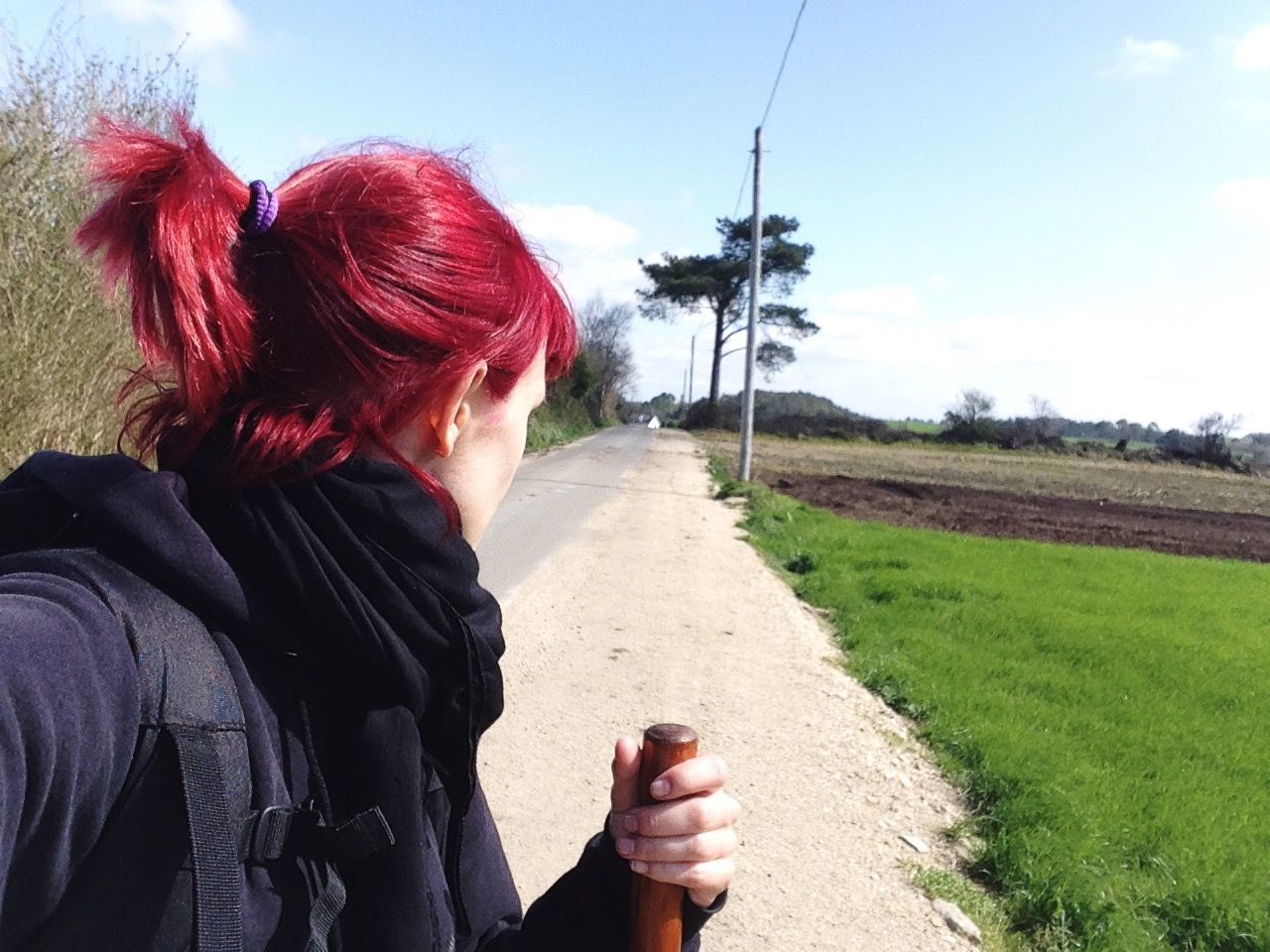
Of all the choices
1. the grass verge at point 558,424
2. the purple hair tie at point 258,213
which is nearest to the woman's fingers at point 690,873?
the purple hair tie at point 258,213

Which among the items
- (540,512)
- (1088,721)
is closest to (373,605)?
(1088,721)

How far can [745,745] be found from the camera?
499 cm

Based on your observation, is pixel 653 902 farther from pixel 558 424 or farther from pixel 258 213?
pixel 558 424

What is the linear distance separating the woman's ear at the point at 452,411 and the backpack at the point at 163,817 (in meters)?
0.43

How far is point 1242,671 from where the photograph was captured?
23.0 ft

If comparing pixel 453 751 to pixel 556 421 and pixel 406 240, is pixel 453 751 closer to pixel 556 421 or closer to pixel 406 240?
pixel 406 240

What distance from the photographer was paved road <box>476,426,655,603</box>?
9289 mm

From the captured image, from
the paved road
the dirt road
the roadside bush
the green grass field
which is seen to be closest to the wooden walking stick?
the dirt road

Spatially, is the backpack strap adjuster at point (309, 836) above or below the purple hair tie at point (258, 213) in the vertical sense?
below

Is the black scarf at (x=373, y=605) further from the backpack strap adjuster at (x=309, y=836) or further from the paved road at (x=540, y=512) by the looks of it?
the paved road at (x=540, y=512)

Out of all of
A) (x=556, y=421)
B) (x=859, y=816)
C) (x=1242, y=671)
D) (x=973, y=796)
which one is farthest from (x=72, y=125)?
(x=556, y=421)

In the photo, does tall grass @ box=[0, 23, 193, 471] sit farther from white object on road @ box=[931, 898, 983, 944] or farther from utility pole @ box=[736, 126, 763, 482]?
utility pole @ box=[736, 126, 763, 482]

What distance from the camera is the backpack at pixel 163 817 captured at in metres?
0.88

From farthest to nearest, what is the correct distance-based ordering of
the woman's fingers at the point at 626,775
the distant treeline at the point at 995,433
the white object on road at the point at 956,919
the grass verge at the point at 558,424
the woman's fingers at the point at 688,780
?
the distant treeline at the point at 995,433, the grass verge at the point at 558,424, the white object on road at the point at 956,919, the woman's fingers at the point at 626,775, the woman's fingers at the point at 688,780
